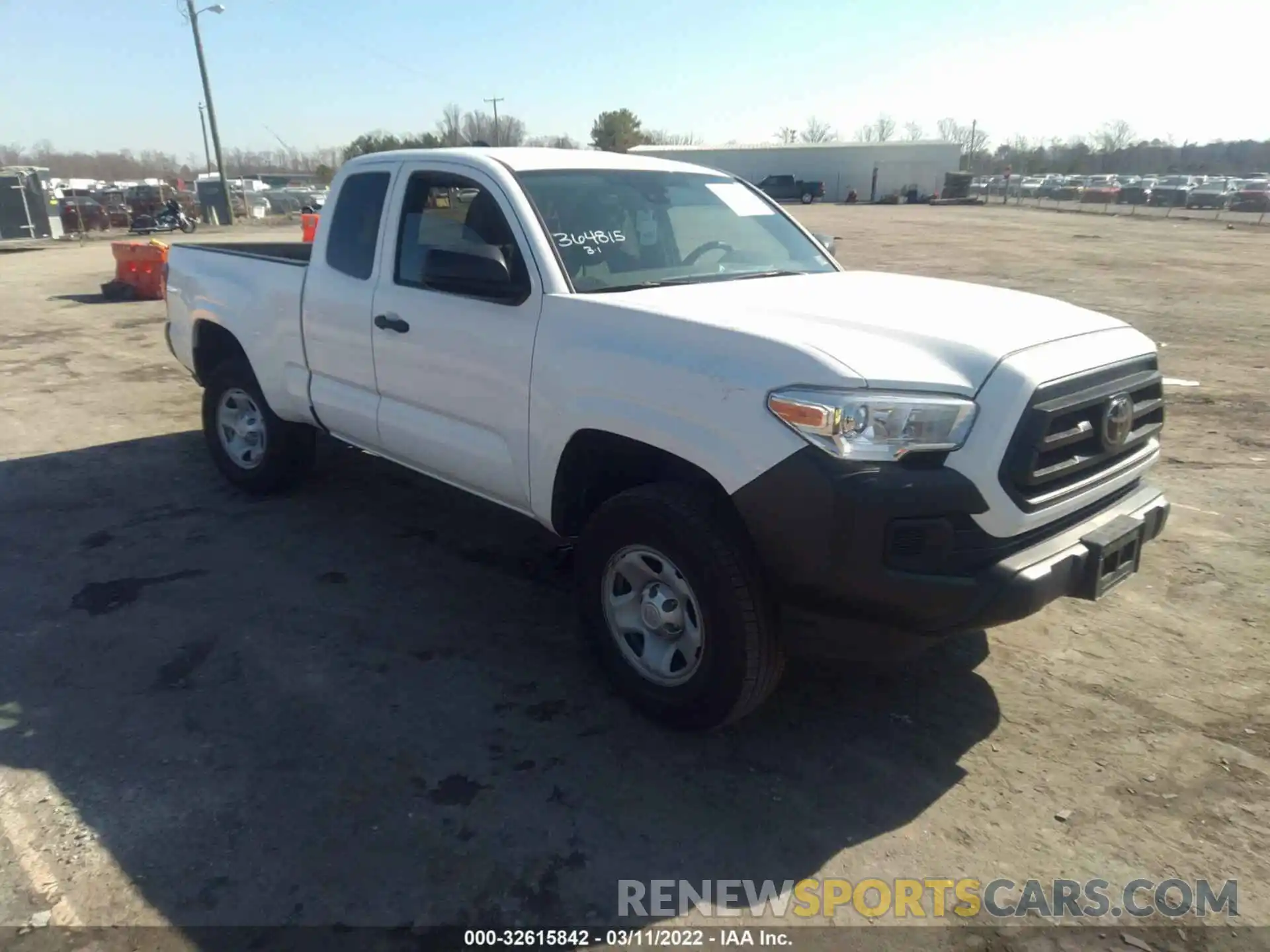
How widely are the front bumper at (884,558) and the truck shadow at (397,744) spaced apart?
2.13 feet

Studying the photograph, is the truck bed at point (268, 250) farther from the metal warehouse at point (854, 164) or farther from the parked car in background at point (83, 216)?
the metal warehouse at point (854, 164)

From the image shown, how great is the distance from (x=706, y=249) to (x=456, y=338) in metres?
1.23

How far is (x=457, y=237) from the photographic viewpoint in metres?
4.22

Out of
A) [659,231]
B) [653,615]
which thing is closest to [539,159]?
[659,231]

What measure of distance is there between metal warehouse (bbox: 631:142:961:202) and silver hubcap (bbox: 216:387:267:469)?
61839 mm

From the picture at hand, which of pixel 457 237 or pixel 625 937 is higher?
pixel 457 237

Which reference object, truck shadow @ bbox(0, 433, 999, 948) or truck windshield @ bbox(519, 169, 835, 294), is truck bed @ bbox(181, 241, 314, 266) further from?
truck windshield @ bbox(519, 169, 835, 294)

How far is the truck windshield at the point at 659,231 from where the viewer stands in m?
3.88

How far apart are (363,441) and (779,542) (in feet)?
9.12

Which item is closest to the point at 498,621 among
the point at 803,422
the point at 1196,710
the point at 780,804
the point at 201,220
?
the point at 780,804

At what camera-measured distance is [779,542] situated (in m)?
2.88

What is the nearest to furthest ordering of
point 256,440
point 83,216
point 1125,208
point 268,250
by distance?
point 256,440
point 268,250
point 83,216
point 1125,208

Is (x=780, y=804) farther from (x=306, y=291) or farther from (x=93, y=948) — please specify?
(x=306, y=291)

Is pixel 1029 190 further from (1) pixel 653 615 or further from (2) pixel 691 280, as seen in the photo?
(1) pixel 653 615
